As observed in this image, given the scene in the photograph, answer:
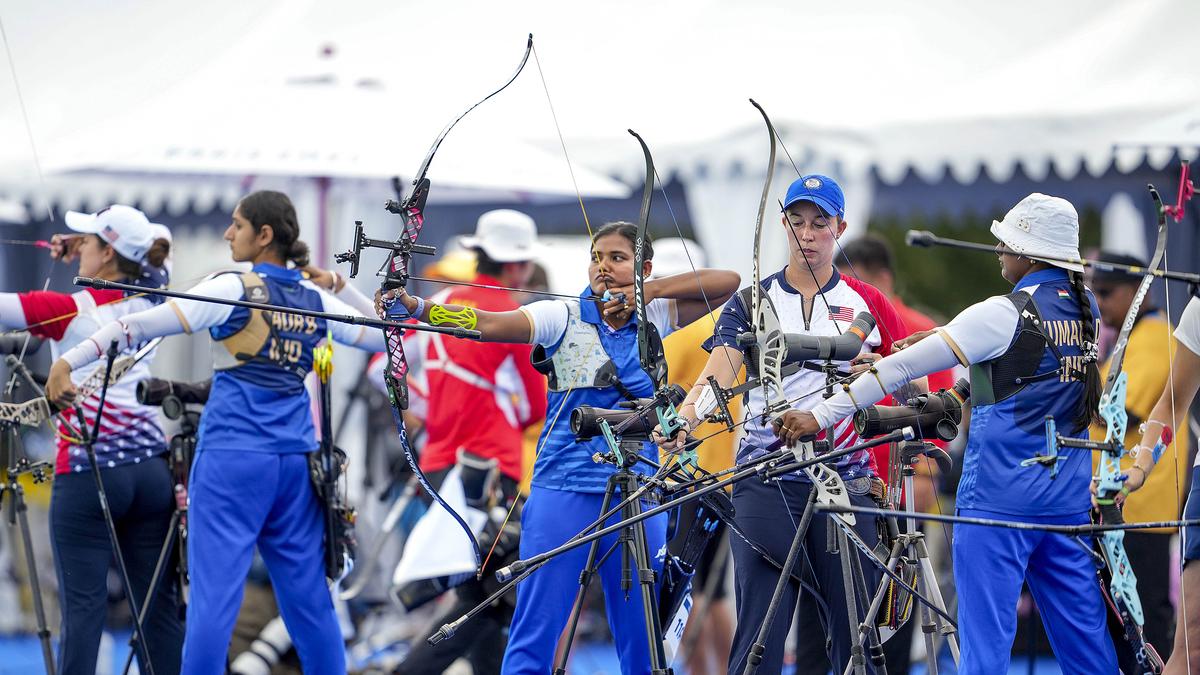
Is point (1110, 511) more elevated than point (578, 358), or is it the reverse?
point (578, 358)

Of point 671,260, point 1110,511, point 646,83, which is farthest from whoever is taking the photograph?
point 646,83

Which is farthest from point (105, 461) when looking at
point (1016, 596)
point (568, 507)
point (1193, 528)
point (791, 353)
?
point (1193, 528)

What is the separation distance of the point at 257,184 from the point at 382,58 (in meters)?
2.03

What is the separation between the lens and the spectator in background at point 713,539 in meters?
5.39

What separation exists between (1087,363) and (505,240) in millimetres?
2758

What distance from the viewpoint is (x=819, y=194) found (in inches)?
150

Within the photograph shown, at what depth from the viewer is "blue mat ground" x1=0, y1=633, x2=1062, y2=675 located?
7.05 m

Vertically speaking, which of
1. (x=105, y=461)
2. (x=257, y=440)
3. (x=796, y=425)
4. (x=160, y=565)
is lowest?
(x=160, y=565)

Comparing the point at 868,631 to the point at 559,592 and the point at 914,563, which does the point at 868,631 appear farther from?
the point at 559,592

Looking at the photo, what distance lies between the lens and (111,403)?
465 centimetres

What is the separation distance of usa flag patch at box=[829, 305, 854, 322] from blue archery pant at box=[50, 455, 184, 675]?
7.40ft

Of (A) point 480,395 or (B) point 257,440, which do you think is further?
(A) point 480,395

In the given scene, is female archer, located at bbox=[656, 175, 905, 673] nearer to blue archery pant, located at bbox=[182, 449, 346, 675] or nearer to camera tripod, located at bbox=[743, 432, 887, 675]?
camera tripod, located at bbox=[743, 432, 887, 675]

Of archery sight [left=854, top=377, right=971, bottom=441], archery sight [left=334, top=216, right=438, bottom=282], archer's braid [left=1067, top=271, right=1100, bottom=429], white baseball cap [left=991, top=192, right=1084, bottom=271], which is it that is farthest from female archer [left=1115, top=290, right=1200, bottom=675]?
archery sight [left=334, top=216, right=438, bottom=282]
